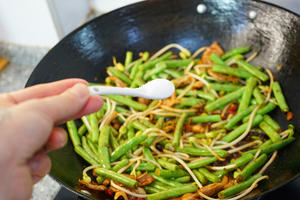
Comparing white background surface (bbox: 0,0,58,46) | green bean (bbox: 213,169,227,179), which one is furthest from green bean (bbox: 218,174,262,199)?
white background surface (bbox: 0,0,58,46)

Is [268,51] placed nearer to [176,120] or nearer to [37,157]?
[176,120]

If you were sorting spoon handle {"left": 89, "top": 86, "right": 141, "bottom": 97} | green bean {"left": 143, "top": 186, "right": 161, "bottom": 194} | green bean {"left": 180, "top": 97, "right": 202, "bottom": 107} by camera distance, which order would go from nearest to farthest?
spoon handle {"left": 89, "top": 86, "right": 141, "bottom": 97}
green bean {"left": 143, "top": 186, "right": 161, "bottom": 194}
green bean {"left": 180, "top": 97, "right": 202, "bottom": 107}

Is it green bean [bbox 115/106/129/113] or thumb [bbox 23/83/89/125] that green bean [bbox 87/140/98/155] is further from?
thumb [bbox 23/83/89/125]

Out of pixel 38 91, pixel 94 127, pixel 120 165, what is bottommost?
pixel 120 165

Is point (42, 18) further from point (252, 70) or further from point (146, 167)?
point (252, 70)

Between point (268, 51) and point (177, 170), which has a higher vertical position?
point (268, 51)

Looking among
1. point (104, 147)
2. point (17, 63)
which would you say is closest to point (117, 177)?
point (104, 147)

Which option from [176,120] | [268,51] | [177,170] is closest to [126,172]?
[177,170]
